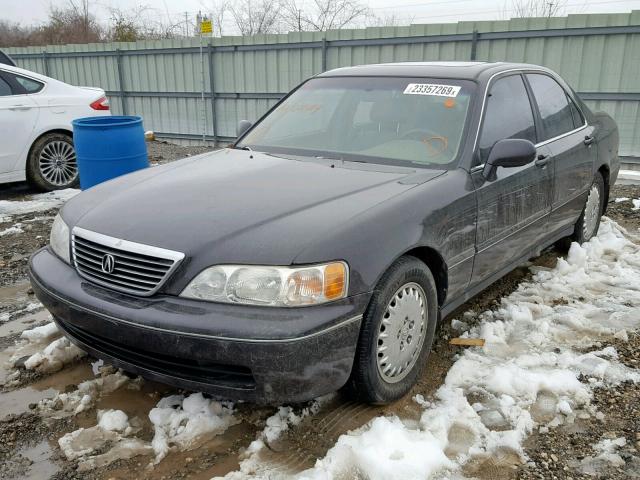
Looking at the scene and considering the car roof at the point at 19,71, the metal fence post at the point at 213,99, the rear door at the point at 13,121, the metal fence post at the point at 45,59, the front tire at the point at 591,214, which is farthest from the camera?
the metal fence post at the point at 45,59

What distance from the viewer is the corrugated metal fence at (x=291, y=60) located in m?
9.44

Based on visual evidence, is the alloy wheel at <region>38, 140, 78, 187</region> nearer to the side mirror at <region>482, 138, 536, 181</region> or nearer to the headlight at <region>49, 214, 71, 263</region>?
the headlight at <region>49, 214, 71, 263</region>

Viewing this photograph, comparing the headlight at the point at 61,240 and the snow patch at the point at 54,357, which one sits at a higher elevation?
the headlight at the point at 61,240

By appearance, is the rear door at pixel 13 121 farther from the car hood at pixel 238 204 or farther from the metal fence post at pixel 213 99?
the metal fence post at pixel 213 99

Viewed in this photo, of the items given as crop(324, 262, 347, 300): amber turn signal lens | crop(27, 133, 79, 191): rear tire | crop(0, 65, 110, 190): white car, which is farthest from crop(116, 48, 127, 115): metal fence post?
crop(324, 262, 347, 300): amber turn signal lens

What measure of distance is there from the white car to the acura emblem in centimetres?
521

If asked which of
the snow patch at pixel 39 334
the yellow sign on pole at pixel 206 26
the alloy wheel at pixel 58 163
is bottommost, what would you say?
the snow patch at pixel 39 334

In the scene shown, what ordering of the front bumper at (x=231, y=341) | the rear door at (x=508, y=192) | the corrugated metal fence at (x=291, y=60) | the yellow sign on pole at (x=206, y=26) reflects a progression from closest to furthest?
the front bumper at (x=231, y=341), the rear door at (x=508, y=192), the corrugated metal fence at (x=291, y=60), the yellow sign on pole at (x=206, y=26)

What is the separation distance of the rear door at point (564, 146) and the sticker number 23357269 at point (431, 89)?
927mm

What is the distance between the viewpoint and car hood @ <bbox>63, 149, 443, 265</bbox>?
2.36 m

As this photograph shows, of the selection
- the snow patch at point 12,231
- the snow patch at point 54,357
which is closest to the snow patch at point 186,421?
the snow patch at point 54,357

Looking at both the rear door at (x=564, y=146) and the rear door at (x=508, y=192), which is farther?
the rear door at (x=564, y=146)

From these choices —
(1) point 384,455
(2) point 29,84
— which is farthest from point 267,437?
(2) point 29,84

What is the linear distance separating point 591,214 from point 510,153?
2322 mm
